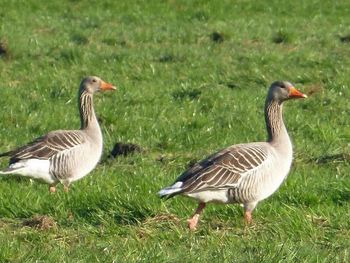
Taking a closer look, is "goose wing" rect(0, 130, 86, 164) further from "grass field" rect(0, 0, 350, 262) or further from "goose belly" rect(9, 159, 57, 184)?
"grass field" rect(0, 0, 350, 262)

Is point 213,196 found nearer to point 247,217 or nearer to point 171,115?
point 247,217

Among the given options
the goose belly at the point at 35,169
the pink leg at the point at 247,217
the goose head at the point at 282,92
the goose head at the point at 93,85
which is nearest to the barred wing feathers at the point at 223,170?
the pink leg at the point at 247,217

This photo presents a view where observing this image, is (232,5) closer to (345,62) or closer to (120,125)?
(345,62)

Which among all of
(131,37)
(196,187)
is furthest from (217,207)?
(131,37)

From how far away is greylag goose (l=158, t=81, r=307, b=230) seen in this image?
866cm

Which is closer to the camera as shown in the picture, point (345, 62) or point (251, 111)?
point (251, 111)

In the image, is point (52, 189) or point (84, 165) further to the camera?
point (84, 165)

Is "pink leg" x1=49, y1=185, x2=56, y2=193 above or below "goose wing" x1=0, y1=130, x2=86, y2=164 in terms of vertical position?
below

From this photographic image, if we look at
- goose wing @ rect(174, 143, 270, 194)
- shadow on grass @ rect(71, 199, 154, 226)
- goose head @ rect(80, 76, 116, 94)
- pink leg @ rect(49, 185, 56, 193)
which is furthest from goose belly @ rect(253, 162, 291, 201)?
goose head @ rect(80, 76, 116, 94)

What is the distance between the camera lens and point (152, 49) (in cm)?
1939

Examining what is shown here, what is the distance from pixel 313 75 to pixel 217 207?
26.3 feet

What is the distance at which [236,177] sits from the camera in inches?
352

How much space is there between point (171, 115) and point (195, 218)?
6.09 meters

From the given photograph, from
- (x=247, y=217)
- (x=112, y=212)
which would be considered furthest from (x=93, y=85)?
(x=247, y=217)
